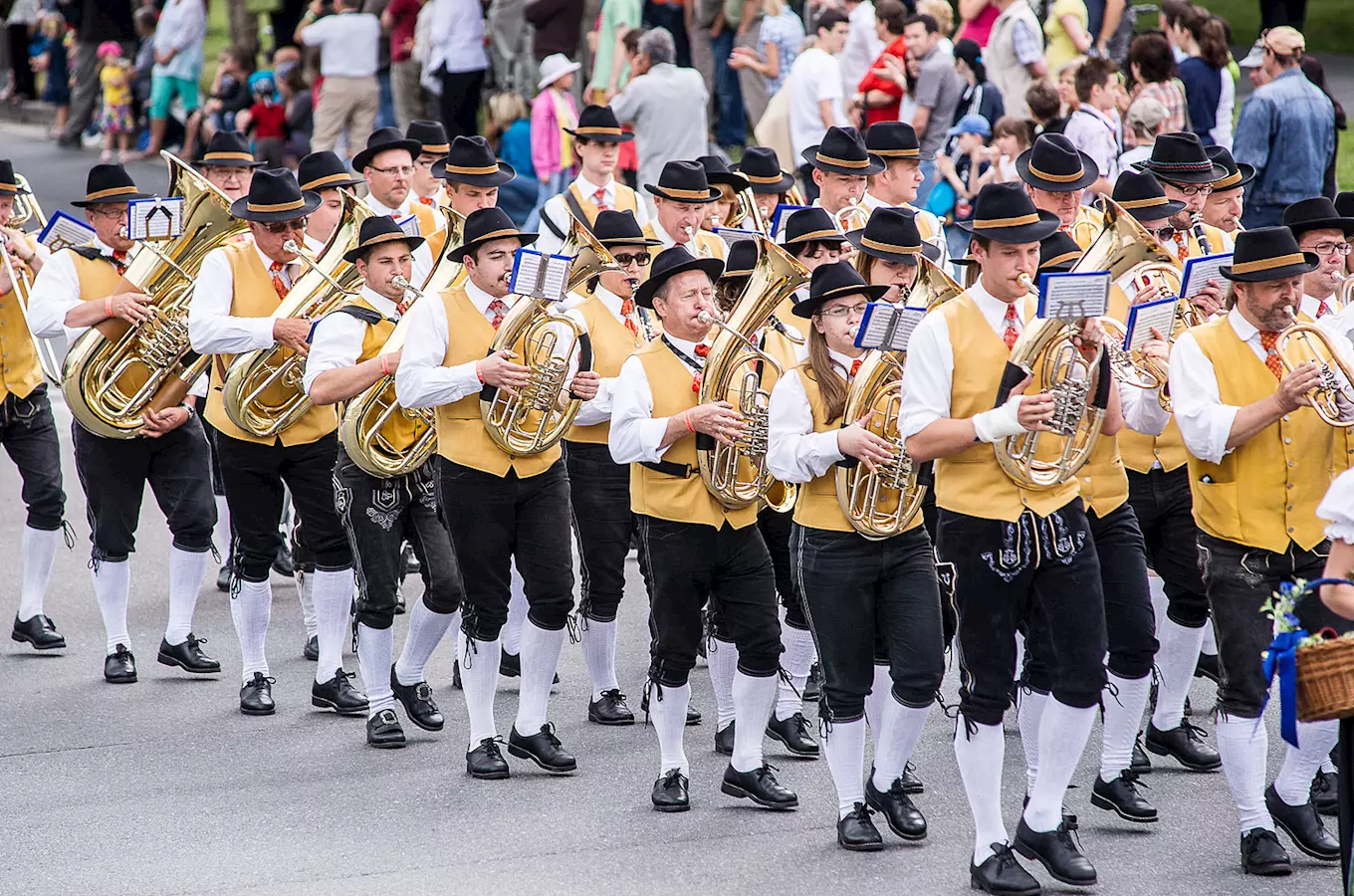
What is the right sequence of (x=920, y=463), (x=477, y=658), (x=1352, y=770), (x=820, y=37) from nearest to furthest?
(x=1352, y=770), (x=920, y=463), (x=477, y=658), (x=820, y=37)

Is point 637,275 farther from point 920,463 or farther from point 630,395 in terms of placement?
point 920,463

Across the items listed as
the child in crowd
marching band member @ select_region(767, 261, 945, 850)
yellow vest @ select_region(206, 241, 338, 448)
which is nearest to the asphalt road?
marching band member @ select_region(767, 261, 945, 850)

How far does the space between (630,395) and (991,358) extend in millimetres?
1474

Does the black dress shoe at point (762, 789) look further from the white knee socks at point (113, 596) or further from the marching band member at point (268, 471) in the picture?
the white knee socks at point (113, 596)

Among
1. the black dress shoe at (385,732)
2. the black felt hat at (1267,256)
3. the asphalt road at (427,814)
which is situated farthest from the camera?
the black dress shoe at (385,732)

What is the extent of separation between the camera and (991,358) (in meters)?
5.87

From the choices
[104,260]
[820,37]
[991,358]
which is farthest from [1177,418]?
[820,37]

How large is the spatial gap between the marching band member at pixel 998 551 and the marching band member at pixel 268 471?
322 centimetres

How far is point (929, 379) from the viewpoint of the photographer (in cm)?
586

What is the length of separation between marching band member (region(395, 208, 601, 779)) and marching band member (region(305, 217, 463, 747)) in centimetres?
39

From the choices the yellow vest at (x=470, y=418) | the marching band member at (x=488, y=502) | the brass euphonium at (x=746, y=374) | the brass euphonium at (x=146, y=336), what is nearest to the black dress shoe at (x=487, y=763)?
the marching band member at (x=488, y=502)

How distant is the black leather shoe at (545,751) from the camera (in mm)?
7301

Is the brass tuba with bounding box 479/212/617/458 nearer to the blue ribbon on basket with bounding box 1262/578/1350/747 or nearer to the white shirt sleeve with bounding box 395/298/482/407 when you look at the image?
the white shirt sleeve with bounding box 395/298/482/407

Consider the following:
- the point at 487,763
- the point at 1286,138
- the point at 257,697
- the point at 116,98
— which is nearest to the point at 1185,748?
the point at 487,763
